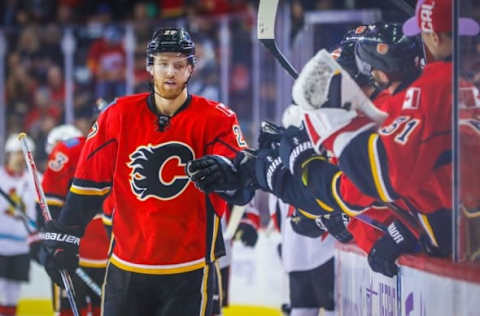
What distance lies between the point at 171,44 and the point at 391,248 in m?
0.94

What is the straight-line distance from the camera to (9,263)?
228 inches

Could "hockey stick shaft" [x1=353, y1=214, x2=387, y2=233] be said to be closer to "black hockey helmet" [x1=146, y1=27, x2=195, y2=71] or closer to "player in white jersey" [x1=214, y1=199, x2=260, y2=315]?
"black hockey helmet" [x1=146, y1=27, x2=195, y2=71]

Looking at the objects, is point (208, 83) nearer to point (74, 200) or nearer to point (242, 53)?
point (242, 53)

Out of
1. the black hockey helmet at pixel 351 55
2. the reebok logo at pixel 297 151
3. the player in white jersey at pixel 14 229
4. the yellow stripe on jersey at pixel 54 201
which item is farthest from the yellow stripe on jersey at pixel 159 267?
the player in white jersey at pixel 14 229

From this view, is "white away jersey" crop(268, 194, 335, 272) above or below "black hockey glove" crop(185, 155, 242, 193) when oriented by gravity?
below

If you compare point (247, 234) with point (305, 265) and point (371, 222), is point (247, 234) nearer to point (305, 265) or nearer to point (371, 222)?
point (305, 265)

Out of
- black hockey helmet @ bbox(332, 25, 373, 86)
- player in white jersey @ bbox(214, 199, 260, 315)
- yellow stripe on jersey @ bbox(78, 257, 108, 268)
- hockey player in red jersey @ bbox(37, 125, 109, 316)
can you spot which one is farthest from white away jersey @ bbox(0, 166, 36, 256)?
black hockey helmet @ bbox(332, 25, 373, 86)

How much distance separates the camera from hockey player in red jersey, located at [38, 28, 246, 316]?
2811 mm

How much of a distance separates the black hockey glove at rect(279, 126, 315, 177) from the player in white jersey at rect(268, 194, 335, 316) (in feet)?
5.42

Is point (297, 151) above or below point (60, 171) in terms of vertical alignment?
above

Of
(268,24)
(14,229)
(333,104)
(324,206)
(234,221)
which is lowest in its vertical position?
(14,229)

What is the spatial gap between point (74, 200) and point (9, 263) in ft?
9.74

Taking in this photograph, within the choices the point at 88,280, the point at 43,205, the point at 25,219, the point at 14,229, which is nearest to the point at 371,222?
Result: the point at 43,205

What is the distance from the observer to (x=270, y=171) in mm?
2521
